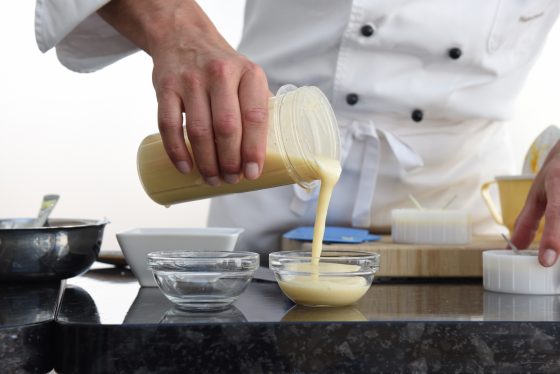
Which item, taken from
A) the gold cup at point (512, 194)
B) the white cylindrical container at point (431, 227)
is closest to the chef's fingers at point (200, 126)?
the white cylindrical container at point (431, 227)

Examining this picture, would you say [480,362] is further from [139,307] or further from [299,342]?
[139,307]

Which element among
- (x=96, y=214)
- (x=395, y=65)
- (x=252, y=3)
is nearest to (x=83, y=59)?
(x=252, y=3)

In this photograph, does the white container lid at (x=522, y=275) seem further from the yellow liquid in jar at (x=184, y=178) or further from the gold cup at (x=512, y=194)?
the gold cup at (x=512, y=194)

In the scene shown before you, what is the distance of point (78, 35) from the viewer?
128cm

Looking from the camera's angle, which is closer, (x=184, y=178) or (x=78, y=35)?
(x=184, y=178)

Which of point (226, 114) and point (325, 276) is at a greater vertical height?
point (226, 114)

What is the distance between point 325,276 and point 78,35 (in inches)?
26.0

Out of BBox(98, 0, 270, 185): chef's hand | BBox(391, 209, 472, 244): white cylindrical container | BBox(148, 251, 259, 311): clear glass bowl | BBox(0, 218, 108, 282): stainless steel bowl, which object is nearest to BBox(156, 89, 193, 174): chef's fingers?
BBox(98, 0, 270, 185): chef's hand

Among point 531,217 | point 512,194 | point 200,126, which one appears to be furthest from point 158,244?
point 512,194

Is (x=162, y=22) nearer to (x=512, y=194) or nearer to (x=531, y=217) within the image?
(x=531, y=217)

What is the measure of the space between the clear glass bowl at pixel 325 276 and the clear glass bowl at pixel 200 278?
0.06 meters

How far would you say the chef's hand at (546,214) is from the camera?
3.40ft

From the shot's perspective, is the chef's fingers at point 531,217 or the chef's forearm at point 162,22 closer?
the chef's forearm at point 162,22

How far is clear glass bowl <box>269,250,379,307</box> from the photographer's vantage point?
2.87 feet
